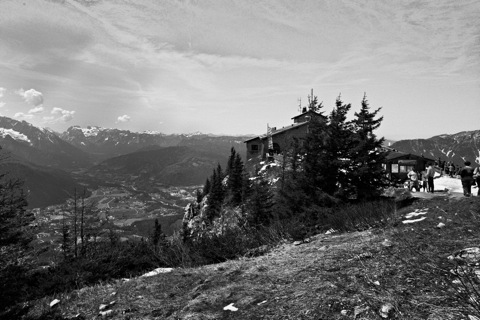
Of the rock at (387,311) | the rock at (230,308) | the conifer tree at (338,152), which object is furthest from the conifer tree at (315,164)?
the rock at (387,311)

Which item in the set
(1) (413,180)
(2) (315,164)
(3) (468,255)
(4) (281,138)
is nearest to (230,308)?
(3) (468,255)

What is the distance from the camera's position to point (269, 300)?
5082 mm

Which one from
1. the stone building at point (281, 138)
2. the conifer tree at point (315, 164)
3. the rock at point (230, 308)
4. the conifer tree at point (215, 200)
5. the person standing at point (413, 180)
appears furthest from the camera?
the stone building at point (281, 138)

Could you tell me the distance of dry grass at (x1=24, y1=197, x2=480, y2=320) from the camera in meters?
3.96

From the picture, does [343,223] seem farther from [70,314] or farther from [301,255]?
[70,314]

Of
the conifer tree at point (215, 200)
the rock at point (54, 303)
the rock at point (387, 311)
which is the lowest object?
the conifer tree at point (215, 200)

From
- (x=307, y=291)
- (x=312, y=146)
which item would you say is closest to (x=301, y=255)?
(x=307, y=291)

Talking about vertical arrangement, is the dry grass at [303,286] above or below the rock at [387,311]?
below

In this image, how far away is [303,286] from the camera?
5.26m

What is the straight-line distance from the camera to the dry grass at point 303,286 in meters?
3.96

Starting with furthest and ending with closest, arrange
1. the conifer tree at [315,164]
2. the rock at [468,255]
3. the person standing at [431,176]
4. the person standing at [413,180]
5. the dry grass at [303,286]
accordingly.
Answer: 1. the person standing at [413,180]
2. the conifer tree at [315,164]
3. the person standing at [431,176]
4. the rock at [468,255]
5. the dry grass at [303,286]

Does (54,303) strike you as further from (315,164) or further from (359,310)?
(315,164)

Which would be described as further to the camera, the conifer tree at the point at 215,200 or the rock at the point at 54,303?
the conifer tree at the point at 215,200

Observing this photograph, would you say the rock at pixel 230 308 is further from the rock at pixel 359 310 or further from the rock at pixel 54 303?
the rock at pixel 54 303
